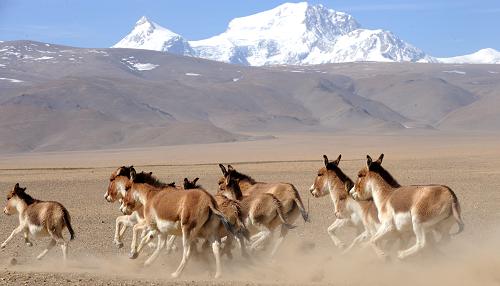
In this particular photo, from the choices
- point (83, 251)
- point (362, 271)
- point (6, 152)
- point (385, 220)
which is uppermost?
point (385, 220)

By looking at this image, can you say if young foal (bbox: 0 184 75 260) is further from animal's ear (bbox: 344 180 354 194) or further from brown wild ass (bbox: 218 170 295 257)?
animal's ear (bbox: 344 180 354 194)

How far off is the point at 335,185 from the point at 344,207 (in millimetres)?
512

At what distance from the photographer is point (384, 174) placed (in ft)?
50.6

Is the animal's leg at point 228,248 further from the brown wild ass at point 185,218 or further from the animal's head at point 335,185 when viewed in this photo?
the animal's head at point 335,185

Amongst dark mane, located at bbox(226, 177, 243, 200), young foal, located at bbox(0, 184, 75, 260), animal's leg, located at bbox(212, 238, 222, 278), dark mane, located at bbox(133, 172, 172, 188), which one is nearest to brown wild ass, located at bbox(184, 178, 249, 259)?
animal's leg, located at bbox(212, 238, 222, 278)

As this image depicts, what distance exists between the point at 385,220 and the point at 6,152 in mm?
110009

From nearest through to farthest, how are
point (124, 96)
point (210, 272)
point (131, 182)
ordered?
point (210, 272), point (131, 182), point (124, 96)

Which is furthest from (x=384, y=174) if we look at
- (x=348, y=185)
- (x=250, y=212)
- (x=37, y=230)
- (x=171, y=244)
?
(x=37, y=230)

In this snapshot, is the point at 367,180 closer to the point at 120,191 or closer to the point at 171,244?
the point at 171,244

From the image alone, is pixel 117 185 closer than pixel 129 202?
No

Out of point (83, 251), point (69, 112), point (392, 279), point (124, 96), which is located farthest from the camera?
point (124, 96)

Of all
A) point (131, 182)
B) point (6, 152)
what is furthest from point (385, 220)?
point (6, 152)

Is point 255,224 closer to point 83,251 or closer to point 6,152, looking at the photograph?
point 83,251

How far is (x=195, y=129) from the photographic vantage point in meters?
135
